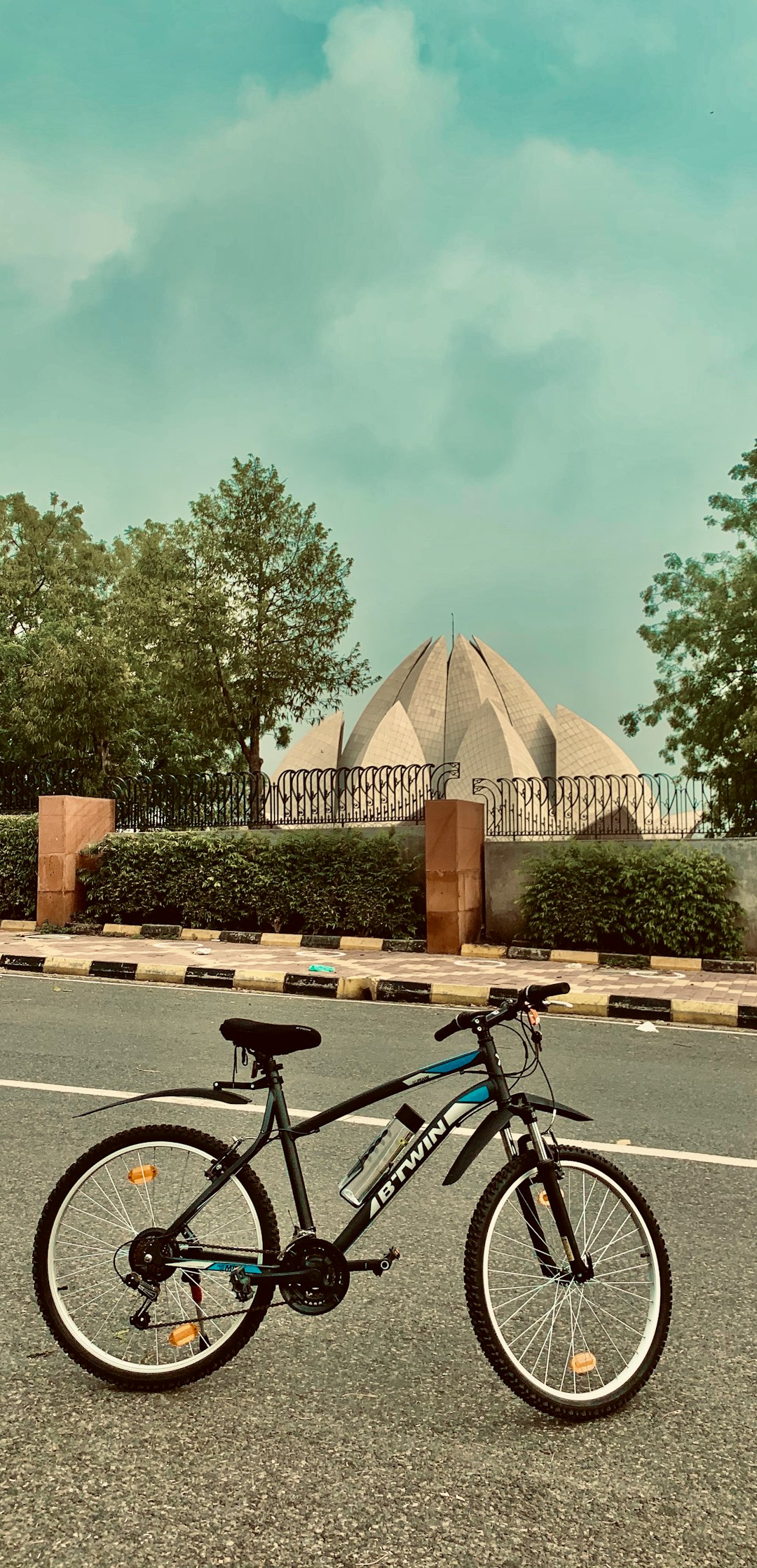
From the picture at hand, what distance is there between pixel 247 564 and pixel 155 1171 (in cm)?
2694

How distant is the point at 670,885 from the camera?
1310 cm

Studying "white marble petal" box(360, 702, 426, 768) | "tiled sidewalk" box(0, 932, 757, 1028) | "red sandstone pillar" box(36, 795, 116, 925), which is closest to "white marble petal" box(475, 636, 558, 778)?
"white marble petal" box(360, 702, 426, 768)

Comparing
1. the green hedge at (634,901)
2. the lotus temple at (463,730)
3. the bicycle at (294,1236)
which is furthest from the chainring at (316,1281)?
the lotus temple at (463,730)

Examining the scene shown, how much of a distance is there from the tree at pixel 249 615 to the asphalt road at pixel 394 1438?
24802 millimetres

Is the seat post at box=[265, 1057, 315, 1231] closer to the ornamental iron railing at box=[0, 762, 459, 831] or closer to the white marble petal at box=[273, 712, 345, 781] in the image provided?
the ornamental iron railing at box=[0, 762, 459, 831]

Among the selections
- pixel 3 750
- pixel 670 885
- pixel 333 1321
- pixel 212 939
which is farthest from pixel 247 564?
pixel 333 1321

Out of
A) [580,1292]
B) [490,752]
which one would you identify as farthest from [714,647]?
[580,1292]

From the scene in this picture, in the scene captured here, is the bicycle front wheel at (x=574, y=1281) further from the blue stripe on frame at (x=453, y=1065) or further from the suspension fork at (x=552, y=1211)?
the blue stripe on frame at (x=453, y=1065)

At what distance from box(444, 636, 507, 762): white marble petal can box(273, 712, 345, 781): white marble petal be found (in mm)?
4304

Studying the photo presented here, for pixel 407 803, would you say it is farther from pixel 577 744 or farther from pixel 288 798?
pixel 577 744

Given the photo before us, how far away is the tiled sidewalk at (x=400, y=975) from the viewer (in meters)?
10.0

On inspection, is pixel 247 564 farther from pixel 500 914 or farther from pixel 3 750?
pixel 500 914

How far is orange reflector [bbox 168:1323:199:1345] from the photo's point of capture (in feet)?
9.82

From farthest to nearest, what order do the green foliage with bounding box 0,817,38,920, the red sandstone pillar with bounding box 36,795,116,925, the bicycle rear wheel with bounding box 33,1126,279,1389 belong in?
the green foliage with bounding box 0,817,38,920 → the red sandstone pillar with bounding box 36,795,116,925 → the bicycle rear wheel with bounding box 33,1126,279,1389
